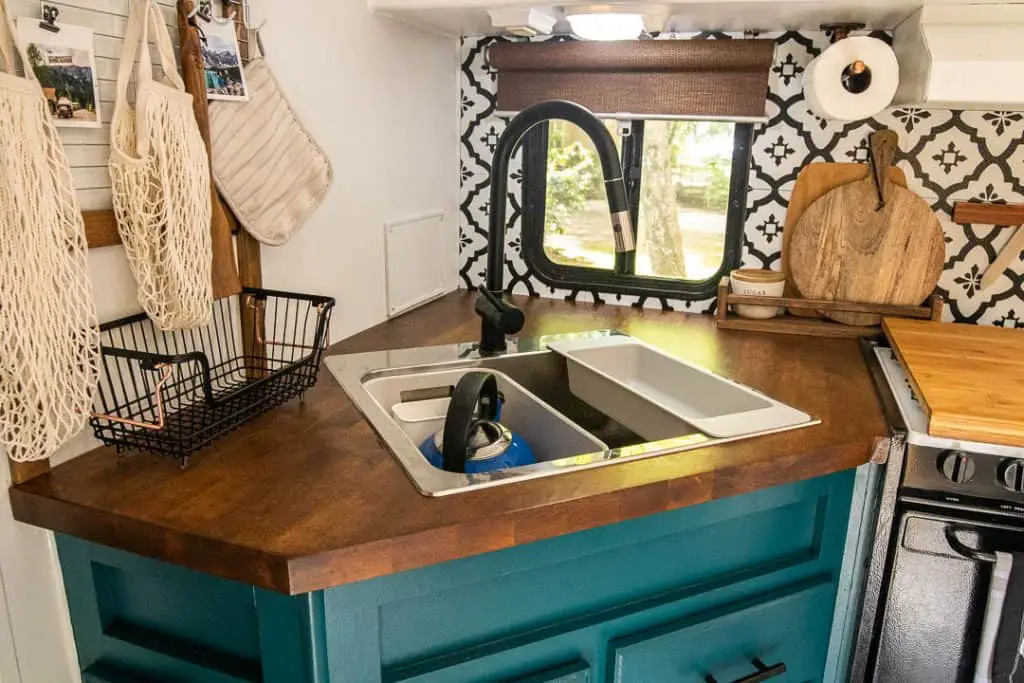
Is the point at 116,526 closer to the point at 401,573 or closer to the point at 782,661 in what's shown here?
the point at 401,573

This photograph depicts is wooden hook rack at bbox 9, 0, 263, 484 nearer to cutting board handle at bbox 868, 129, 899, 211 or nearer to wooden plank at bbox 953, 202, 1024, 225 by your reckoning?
cutting board handle at bbox 868, 129, 899, 211

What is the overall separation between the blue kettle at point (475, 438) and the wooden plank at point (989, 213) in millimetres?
1195

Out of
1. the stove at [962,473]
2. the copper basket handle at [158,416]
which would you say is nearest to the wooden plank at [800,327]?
the stove at [962,473]

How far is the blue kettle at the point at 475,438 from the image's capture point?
1.09 m

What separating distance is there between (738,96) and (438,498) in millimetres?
1312

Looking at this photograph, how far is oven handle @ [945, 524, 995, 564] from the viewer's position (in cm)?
121

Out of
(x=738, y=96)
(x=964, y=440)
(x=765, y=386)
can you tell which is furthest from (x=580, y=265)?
(x=964, y=440)

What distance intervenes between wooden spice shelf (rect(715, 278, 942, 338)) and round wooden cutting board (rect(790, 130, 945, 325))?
0.03 meters

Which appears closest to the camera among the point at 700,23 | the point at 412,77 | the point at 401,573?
the point at 401,573

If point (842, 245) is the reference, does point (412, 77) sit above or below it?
above

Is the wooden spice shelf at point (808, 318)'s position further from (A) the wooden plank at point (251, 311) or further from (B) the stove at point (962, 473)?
(A) the wooden plank at point (251, 311)

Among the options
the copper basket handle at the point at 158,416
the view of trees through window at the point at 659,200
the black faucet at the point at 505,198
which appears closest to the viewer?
the copper basket handle at the point at 158,416

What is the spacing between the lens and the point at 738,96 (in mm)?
1795

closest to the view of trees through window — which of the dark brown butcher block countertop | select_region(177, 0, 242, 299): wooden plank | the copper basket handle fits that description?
the dark brown butcher block countertop
